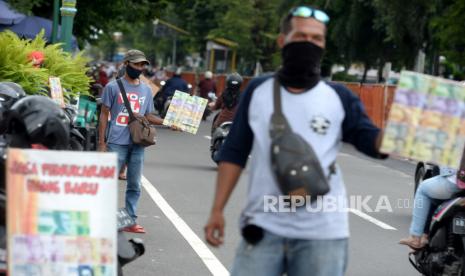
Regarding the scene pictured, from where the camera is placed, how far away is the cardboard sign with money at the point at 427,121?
5281mm

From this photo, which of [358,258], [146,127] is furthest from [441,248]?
[146,127]

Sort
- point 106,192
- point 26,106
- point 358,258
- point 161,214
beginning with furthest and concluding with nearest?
point 161,214 → point 358,258 → point 26,106 → point 106,192

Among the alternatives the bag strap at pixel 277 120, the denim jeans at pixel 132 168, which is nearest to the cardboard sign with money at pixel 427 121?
the bag strap at pixel 277 120

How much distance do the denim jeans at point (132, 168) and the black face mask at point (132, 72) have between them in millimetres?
665

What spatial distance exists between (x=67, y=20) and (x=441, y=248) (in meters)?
13.3

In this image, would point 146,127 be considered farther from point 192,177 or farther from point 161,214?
point 192,177

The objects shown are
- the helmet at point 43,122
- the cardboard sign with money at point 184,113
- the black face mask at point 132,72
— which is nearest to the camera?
the helmet at point 43,122

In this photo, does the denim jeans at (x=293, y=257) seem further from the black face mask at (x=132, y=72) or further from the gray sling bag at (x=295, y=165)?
the black face mask at (x=132, y=72)

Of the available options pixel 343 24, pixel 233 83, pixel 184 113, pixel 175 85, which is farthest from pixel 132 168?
pixel 343 24

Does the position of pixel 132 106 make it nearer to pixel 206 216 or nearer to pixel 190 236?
pixel 190 236

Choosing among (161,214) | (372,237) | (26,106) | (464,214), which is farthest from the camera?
(161,214)

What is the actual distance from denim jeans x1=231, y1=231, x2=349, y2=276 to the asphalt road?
14.1 feet

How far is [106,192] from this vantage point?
548 cm

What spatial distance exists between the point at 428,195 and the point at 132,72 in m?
3.57
